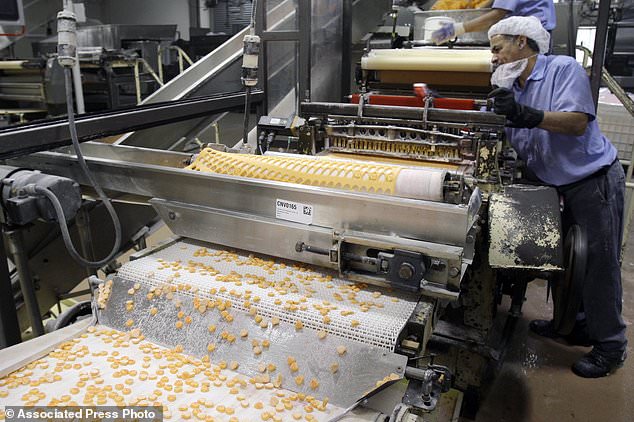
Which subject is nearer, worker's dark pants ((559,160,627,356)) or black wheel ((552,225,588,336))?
black wheel ((552,225,588,336))

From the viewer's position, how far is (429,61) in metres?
2.55

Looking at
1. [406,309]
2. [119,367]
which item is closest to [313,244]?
[406,309]

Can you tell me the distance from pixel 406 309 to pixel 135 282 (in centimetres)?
86

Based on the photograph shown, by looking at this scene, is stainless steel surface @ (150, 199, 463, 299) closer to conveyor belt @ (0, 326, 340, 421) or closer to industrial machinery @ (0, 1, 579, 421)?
industrial machinery @ (0, 1, 579, 421)

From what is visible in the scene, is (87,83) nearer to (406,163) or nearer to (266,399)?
(406,163)

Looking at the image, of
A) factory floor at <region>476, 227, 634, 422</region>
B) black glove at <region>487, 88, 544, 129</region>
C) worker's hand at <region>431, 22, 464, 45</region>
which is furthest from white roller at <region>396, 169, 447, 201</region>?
worker's hand at <region>431, 22, 464, 45</region>

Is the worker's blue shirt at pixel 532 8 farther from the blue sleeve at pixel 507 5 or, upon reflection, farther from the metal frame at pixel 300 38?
the metal frame at pixel 300 38

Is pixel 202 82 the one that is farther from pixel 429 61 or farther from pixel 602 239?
pixel 602 239

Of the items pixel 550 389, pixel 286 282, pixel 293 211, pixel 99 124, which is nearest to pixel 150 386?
pixel 286 282

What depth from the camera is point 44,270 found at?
226cm

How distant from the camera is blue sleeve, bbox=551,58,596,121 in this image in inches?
92.0

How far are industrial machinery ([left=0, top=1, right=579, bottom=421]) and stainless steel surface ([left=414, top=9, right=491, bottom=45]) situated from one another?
1285 mm

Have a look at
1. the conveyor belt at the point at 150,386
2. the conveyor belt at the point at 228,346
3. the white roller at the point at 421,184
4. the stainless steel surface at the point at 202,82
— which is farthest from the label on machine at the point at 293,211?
the stainless steel surface at the point at 202,82

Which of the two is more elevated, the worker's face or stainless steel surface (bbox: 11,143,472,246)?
the worker's face
